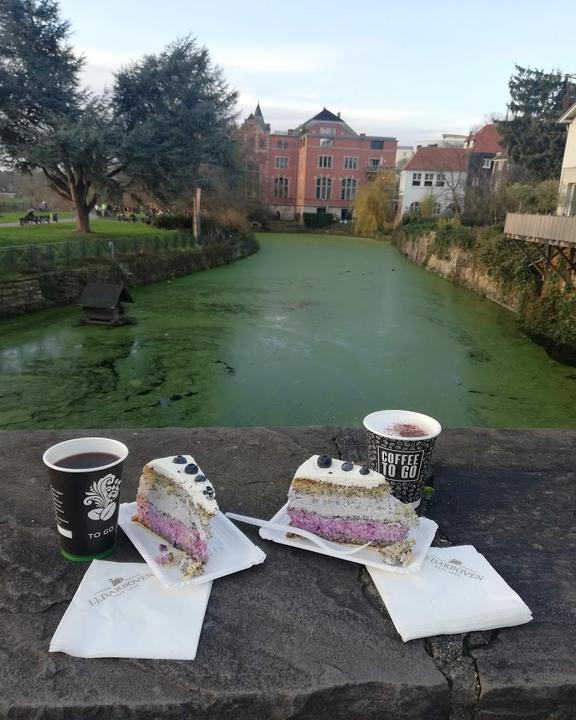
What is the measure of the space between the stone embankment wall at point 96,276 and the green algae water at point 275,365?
499mm

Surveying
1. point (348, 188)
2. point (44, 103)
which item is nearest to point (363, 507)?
point (44, 103)

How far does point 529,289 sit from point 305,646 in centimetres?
1524

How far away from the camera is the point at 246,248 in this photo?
29.2 metres

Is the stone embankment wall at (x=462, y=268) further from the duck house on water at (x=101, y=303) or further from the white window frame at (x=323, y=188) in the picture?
the white window frame at (x=323, y=188)

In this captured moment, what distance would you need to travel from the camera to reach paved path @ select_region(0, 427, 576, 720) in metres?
1.47

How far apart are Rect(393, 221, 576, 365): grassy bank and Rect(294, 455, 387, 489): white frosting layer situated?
423 inches

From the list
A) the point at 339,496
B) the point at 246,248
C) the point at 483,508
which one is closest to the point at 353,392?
the point at 483,508

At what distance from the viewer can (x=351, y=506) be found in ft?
6.41

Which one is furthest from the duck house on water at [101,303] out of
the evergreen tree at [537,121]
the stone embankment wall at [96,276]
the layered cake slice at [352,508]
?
the evergreen tree at [537,121]

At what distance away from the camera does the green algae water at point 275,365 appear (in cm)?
782

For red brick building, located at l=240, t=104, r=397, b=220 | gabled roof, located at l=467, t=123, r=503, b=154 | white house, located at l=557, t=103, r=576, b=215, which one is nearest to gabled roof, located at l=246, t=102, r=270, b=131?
red brick building, located at l=240, t=104, r=397, b=220

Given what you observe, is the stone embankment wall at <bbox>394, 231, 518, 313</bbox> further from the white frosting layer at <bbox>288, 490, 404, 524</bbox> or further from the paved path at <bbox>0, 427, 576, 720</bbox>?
the white frosting layer at <bbox>288, 490, 404, 524</bbox>

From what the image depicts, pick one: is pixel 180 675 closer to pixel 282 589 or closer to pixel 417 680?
pixel 282 589

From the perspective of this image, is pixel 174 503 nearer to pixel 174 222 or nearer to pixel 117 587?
pixel 117 587
